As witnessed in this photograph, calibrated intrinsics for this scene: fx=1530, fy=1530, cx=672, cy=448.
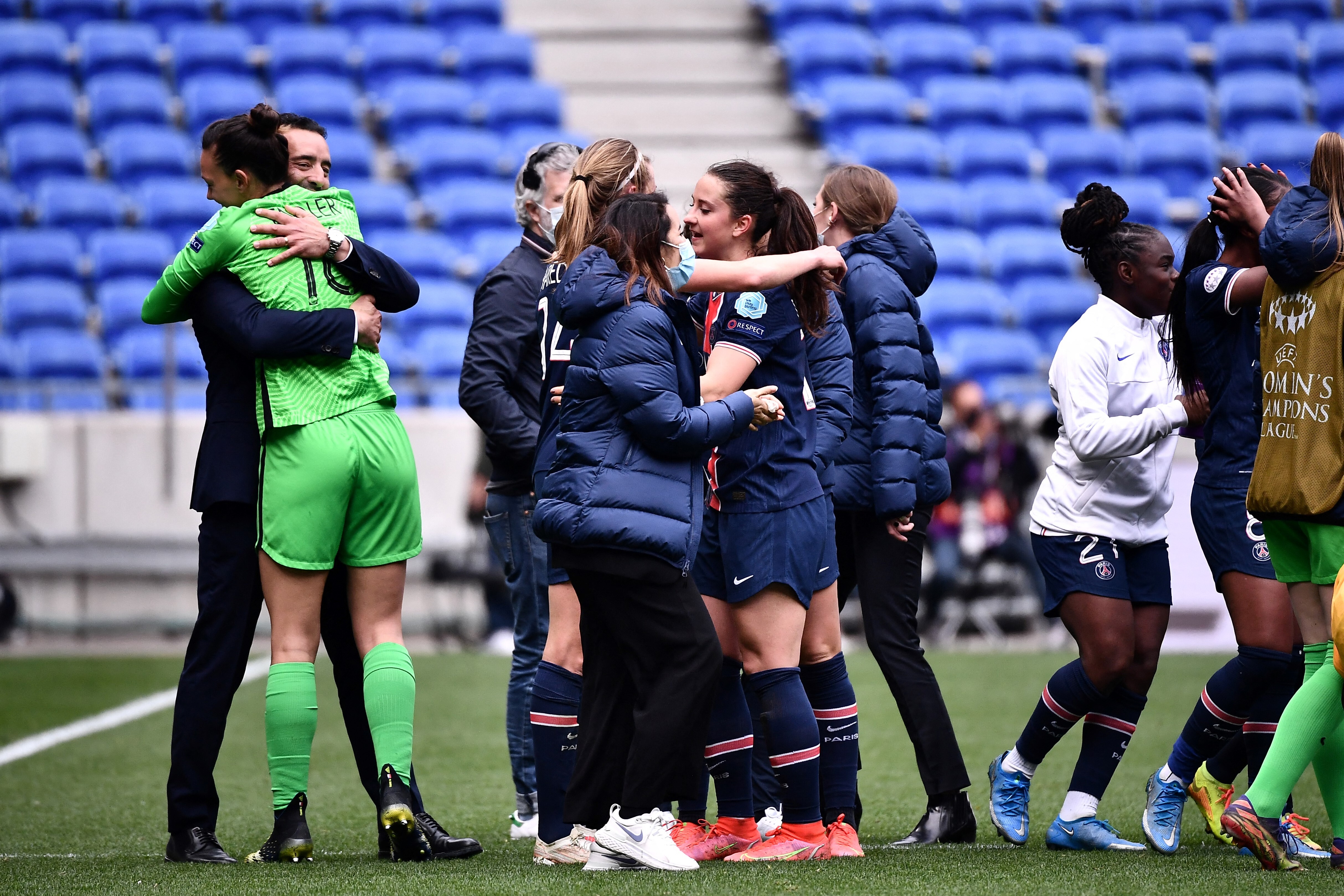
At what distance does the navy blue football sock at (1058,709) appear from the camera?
4383mm

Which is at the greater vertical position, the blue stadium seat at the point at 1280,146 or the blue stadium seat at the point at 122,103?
the blue stadium seat at the point at 122,103

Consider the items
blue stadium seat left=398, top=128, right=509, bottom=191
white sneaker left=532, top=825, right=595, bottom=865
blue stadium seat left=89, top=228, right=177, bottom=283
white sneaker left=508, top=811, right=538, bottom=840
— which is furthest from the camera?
blue stadium seat left=398, top=128, right=509, bottom=191

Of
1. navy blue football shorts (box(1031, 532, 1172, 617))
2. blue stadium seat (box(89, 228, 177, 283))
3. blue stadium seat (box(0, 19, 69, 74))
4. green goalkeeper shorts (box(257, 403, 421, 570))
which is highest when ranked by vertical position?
blue stadium seat (box(0, 19, 69, 74))

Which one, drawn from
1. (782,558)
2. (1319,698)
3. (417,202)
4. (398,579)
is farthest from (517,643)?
(417,202)

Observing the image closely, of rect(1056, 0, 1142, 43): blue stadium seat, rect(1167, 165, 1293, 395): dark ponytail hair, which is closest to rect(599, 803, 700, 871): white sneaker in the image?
rect(1167, 165, 1293, 395): dark ponytail hair

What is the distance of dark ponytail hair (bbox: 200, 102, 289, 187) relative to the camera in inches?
167

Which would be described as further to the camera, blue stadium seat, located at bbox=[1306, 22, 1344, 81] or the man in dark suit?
blue stadium seat, located at bbox=[1306, 22, 1344, 81]

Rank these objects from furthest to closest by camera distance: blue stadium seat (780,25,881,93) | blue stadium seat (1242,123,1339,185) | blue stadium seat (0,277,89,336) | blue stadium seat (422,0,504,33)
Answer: blue stadium seat (422,0,504,33) < blue stadium seat (780,25,881,93) < blue stadium seat (1242,123,1339,185) < blue stadium seat (0,277,89,336)

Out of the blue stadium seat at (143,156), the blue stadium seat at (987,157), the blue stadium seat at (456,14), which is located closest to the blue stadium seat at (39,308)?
the blue stadium seat at (143,156)

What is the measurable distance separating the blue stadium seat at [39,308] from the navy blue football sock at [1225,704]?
34.1 feet

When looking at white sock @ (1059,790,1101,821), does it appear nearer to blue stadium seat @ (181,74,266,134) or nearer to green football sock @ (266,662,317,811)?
green football sock @ (266,662,317,811)

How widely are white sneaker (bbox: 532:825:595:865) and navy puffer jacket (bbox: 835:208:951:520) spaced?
129cm

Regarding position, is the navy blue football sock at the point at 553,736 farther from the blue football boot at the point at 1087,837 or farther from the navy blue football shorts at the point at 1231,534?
the navy blue football shorts at the point at 1231,534

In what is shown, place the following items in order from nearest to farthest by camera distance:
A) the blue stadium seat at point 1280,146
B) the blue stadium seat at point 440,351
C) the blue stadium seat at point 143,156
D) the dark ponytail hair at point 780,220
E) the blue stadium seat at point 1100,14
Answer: the dark ponytail hair at point 780,220, the blue stadium seat at point 440,351, the blue stadium seat at point 143,156, the blue stadium seat at point 1280,146, the blue stadium seat at point 1100,14
